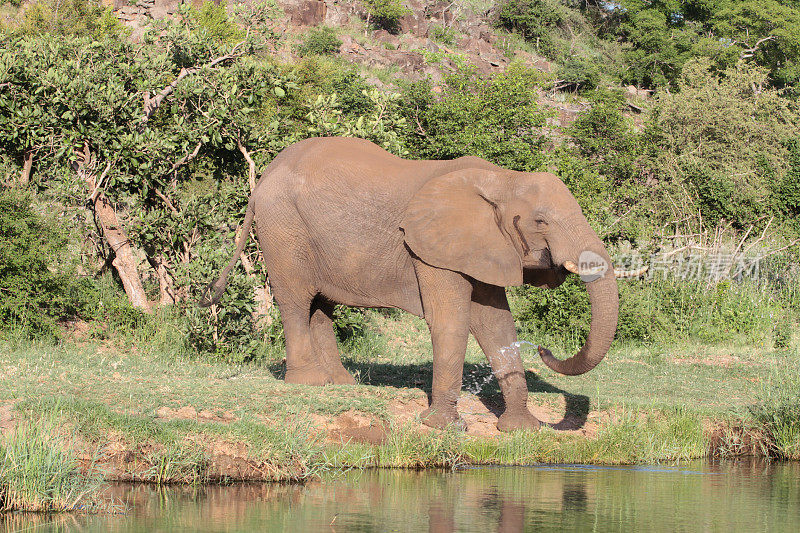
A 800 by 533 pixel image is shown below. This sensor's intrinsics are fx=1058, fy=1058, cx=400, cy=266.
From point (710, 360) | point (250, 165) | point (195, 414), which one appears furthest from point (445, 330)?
point (710, 360)

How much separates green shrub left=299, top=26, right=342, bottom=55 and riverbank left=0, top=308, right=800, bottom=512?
40.7 meters

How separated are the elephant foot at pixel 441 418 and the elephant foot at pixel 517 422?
0.39 meters

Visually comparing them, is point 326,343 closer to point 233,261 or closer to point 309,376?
point 309,376

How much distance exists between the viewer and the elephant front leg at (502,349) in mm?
10172

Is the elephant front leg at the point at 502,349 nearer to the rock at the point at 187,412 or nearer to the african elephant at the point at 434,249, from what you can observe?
the african elephant at the point at 434,249

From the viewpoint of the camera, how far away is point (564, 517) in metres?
7.46

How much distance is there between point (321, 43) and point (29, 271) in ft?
133

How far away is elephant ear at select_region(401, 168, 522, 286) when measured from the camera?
976 cm

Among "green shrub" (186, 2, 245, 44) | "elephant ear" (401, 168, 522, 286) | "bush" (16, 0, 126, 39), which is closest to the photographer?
"elephant ear" (401, 168, 522, 286)

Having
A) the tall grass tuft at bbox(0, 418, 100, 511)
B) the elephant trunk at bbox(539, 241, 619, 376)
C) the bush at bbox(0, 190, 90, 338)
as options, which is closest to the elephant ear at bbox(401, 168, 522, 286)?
the elephant trunk at bbox(539, 241, 619, 376)

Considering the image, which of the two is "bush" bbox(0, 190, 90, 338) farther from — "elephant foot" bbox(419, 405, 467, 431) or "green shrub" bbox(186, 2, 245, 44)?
"green shrub" bbox(186, 2, 245, 44)

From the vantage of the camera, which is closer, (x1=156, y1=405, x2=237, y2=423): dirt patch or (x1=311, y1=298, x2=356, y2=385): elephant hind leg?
(x1=156, y1=405, x2=237, y2=423): dirt patch

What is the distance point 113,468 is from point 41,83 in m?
7.54

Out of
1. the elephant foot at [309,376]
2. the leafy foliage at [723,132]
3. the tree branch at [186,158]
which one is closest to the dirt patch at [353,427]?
the elephant foot at [309,376]
